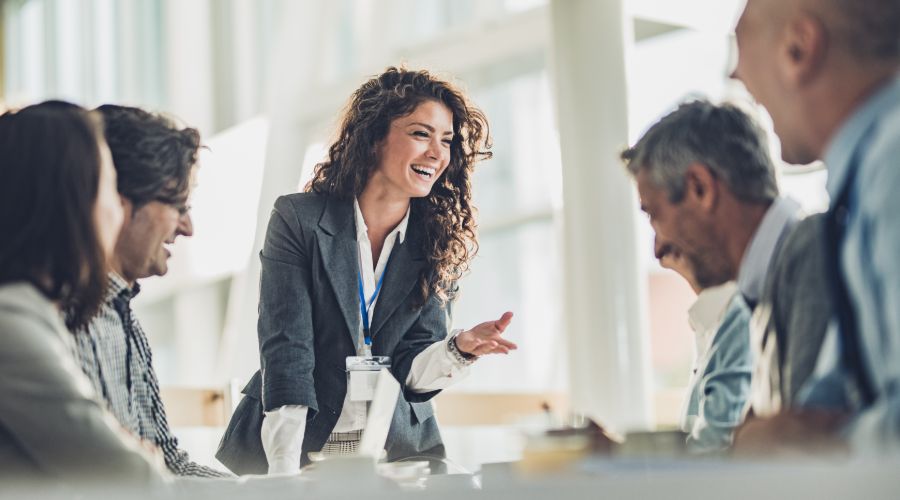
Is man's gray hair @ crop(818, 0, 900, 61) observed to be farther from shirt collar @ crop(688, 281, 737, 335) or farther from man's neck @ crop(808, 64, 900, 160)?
shirt collar @ crop(688, 281, 737, 335)

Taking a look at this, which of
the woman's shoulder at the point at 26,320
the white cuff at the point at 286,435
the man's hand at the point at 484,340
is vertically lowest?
the white cuff at the point at 286,435

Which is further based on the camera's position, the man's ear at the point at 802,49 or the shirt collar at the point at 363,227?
the shirt collar at the point at 363,227

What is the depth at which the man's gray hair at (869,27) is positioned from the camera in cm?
159

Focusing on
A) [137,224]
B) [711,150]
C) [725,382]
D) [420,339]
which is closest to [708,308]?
[725,382]

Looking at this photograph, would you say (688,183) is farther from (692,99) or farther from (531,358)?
(531,358)

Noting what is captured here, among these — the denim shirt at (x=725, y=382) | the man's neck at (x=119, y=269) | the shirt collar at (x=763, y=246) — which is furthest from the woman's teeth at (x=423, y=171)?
the shirt collar at (x=763, y=246)

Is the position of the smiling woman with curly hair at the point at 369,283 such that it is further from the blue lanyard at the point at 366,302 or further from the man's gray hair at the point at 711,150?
the man's gray hair at the point at 711,150

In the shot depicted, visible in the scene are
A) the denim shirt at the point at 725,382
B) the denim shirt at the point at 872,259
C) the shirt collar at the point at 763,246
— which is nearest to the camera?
the denim shirt at the point at 872,259

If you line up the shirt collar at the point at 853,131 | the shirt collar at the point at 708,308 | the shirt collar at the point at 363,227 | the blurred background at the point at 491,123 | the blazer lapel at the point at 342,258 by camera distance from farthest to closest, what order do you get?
the blurred background at the point at 491,123 < the shirt collar at the point at 363,227 < the blazer lapel at the point at 342,258 < the shirt collar at the point at 708,308 < the shirt collar at the point at 853,131

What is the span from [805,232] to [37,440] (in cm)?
119

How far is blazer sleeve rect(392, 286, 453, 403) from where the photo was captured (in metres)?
2.95

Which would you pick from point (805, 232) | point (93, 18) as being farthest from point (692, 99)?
point (93, 18)

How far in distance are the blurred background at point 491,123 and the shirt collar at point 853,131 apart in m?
3.04

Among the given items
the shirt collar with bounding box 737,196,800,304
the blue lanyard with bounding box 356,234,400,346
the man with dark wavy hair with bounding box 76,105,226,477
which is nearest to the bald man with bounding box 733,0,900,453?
the shirt collar with bounding box 737,196,800,304
